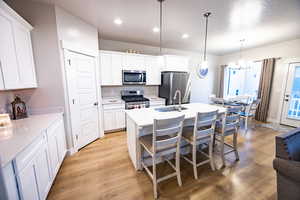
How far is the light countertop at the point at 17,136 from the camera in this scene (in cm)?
98

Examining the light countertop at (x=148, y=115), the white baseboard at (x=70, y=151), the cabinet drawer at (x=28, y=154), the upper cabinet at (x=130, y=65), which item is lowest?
the white baseboard at (x=70, y=151)

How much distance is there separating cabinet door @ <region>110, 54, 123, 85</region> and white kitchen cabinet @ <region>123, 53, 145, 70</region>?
0.48ft

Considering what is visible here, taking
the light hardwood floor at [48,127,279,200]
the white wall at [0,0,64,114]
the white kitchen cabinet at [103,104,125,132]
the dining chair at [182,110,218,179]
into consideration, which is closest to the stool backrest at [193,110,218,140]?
the dining chair at [182,110,218,179]

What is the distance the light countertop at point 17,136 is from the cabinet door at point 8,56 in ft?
1.76

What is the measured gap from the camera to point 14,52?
163cm

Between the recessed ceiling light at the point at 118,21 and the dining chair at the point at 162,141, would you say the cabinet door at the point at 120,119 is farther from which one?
the recessed ceiling light at the point at 118,21

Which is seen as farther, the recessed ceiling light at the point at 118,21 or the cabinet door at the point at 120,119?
the cabinet door at the point at 120,119

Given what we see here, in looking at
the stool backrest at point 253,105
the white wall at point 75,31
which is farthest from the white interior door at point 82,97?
the stool backrest at point 253,105

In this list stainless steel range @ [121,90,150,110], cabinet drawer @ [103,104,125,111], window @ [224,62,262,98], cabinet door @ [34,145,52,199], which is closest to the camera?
cabinet door @ [34,145,52,199]

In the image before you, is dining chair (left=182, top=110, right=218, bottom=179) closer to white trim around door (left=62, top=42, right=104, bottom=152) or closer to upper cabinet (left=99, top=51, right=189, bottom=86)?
upper cabinet (left=99, top=51, right=189, bottom=86)

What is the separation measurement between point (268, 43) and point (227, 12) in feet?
10.3

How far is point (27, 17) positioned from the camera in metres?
1.95

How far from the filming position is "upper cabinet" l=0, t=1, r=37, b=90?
1462 millimetres

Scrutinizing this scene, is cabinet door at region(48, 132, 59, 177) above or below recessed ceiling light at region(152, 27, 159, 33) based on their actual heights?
below
